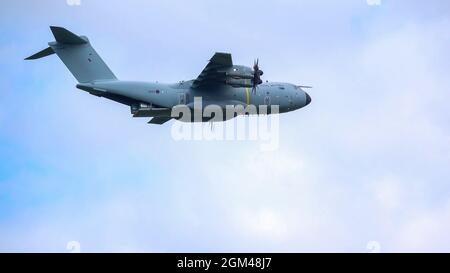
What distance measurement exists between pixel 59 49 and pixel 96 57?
1.78m

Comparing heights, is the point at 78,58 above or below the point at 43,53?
below

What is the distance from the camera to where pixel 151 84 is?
40906mm

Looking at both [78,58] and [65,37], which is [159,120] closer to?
[78,58]

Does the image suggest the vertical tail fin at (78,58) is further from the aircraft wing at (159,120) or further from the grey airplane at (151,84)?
the aircraft wing at (159,120)

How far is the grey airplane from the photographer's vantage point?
40.3 metres

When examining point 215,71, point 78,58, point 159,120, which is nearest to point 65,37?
point 78,58

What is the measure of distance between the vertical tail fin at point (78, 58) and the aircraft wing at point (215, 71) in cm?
437

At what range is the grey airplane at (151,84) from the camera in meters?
40.3

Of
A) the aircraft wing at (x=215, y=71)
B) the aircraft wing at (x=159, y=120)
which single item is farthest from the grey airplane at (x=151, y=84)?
the aircraft wing at (x=159, y=120)

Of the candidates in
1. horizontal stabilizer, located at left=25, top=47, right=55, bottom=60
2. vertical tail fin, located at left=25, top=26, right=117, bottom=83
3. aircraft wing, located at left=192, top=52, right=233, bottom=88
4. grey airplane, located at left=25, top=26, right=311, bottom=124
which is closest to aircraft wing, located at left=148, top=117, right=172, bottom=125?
grey airplane, located at left=25, top=26, right=311, bottom=124

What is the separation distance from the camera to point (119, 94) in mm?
40250

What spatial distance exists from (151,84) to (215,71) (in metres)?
3.13
